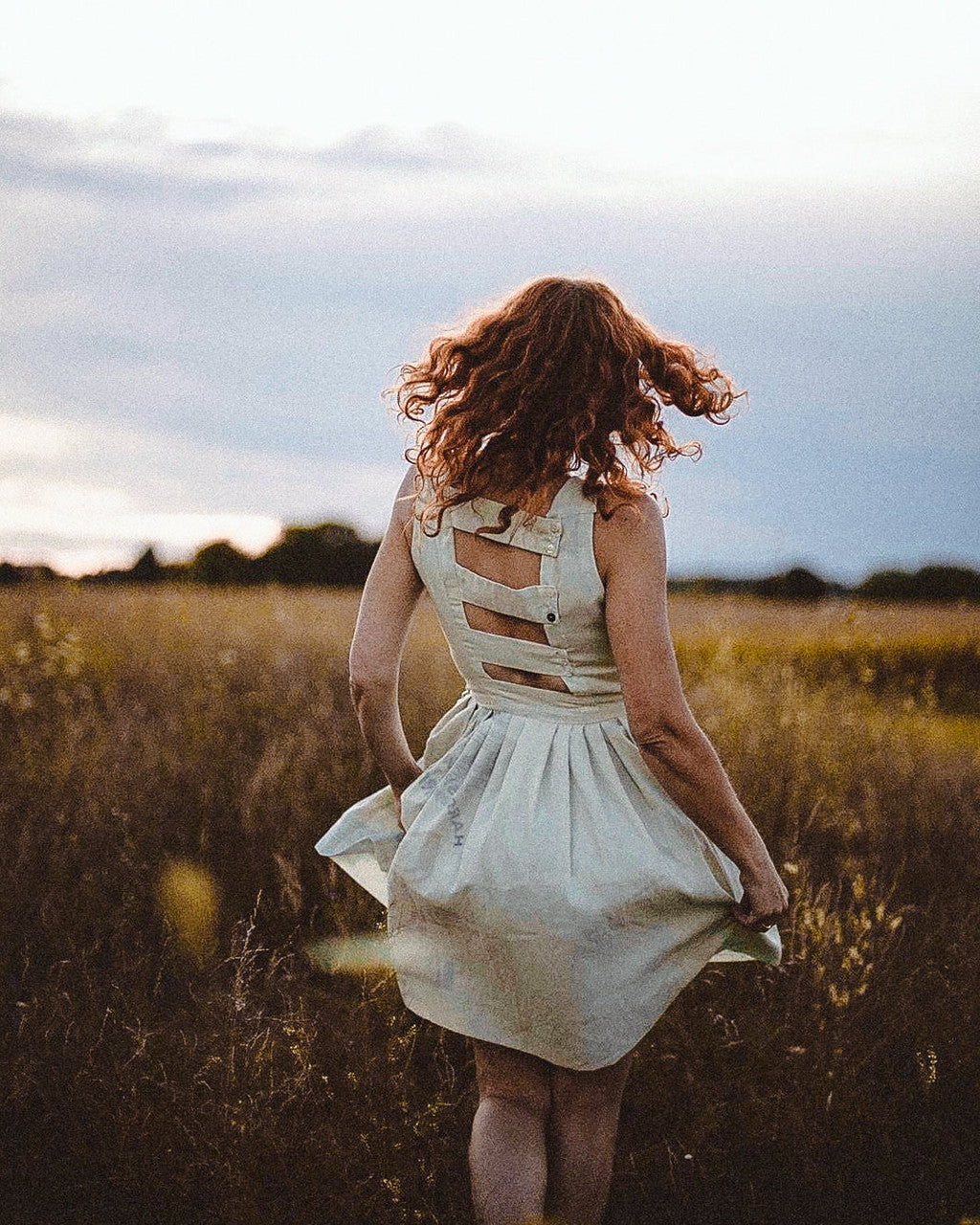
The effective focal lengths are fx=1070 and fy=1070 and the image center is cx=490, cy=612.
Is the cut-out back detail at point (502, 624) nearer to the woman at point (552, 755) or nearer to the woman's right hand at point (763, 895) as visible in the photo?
the woman at point (552, 755)

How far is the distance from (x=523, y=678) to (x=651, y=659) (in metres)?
0.32

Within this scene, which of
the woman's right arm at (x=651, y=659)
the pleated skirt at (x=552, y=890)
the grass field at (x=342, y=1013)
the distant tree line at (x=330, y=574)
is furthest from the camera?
the distant tree line at (x=330, y=574)

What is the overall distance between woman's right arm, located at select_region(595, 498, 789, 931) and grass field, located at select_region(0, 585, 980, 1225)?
1.25 metres

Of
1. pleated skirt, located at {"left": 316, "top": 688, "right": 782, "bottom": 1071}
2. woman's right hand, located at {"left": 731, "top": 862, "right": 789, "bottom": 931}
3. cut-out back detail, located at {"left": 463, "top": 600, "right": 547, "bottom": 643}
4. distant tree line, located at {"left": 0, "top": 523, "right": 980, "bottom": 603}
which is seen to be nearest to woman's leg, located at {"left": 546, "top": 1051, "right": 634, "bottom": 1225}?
pleated skirt, located at {"left": 316, "top": 688, "right": 782, "bottom": 1071}

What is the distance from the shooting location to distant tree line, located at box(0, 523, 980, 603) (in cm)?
1184

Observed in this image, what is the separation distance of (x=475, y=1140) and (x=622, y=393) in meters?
1.52

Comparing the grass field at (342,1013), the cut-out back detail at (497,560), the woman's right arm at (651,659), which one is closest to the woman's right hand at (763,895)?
the woman's right arm at (651,659)

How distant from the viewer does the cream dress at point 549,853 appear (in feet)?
6.58

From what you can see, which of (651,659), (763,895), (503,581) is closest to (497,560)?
(503,581)

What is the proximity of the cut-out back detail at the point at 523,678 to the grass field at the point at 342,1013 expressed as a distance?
105 cm

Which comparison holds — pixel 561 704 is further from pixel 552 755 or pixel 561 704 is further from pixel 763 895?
pixel 763 895

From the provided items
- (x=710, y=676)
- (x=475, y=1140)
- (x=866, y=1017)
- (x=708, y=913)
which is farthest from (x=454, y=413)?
(x=710, y=676)

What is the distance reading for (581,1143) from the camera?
217 centimetres

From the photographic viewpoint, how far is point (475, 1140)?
217 cm
